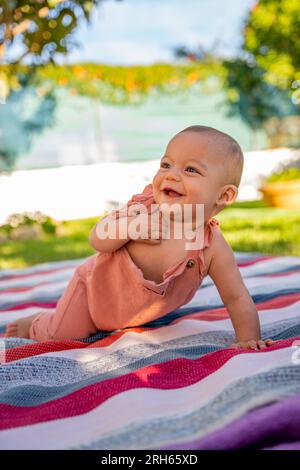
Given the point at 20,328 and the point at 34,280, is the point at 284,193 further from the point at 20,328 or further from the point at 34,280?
the point at 20,328

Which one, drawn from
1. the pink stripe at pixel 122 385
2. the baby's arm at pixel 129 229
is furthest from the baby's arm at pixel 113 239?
the pink stripe at pixel 122 385

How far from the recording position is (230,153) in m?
1.82

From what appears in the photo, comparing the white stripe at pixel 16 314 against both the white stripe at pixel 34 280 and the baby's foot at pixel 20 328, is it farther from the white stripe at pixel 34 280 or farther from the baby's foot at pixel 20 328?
the white stripe at pixel 34 280

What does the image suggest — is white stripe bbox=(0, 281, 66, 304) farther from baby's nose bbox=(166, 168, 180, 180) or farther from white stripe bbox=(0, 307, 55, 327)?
baby's nose bbox=(166, 168, 180, 180)

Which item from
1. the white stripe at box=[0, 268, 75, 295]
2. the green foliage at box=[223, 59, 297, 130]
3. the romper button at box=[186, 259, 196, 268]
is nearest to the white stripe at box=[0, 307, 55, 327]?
the white stripe at box=[0, 268, 75, 295]

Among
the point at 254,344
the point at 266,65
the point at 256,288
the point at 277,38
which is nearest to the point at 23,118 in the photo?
the point at 266,65

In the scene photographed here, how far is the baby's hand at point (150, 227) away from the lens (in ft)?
6.28

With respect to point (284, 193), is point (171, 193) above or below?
below

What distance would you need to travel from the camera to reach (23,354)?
1916mm

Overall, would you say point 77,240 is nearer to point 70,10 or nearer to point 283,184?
point 70,10

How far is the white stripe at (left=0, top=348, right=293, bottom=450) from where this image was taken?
127 centimetres

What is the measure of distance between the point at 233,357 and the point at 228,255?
507 mm

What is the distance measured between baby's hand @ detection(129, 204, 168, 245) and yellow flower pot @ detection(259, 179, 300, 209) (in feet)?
19.7

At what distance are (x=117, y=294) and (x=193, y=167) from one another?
1.74 feet
